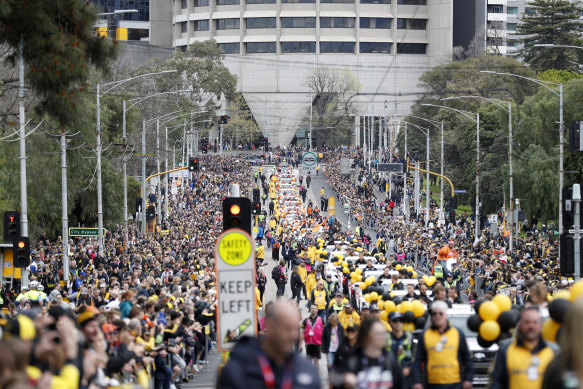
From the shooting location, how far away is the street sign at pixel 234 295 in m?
12.6

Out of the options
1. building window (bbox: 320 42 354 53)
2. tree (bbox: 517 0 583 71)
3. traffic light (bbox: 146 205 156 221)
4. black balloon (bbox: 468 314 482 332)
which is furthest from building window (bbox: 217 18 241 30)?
black balloon (bbox: 468 314 482 332)

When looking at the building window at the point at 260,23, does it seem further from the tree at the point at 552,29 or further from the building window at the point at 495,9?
the tree at the point at 552,29

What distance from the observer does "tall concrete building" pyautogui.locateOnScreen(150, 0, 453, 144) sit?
139 m

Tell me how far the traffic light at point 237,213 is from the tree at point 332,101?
121328mm

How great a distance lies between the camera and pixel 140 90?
276 feet

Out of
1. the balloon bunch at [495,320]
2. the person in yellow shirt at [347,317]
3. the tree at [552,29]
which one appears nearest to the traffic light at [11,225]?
the person in yellow shirt at [347,317]

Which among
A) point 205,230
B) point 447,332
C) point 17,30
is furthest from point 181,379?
point 205,230

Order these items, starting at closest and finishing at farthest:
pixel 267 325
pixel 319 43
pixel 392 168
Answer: pixel 267 325 < pixel 392 168 < pixel 319 43

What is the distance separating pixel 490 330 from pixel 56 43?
8.40 metres

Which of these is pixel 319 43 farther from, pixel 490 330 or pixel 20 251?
pixel 490 330

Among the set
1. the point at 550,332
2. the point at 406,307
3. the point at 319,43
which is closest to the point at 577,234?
the point at 406,307

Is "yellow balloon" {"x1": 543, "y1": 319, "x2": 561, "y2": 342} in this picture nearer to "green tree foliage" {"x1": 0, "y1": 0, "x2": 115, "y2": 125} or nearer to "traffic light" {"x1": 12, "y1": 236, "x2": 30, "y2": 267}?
"green tree foliage" {"x1": 0, "y1": 0, "x2": 115, "y2": 125}

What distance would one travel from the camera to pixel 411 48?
465 feet

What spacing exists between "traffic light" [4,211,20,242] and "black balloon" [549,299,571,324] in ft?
61.9
